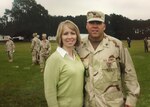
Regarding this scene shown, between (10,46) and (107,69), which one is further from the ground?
(107,69)

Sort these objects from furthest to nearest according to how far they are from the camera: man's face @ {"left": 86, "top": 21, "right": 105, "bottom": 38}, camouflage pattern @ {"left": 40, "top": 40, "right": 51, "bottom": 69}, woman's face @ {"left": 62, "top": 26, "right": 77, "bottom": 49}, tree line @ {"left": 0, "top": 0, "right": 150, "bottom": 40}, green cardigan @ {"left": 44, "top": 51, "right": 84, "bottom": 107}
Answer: tree line @ {"left": 0, "top": 0, "right": 150, "bottom": 40}, camouflage pattern @ {"left": 40, "top": 40, "right": 51, "bottom": 69}, man's face @ {"left": 86, "top": 21, "right": 105, "bottom": 38}, woman's face @ {"left": 62, "top": 26, "right": 77, "bottom": 49}, green cardigan @ {"left": 44, "top": 51, "right": 84, "bottom": 107}

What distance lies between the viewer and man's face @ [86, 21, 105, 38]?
242 inches

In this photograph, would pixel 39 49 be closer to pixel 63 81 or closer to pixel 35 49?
pixel 35 49

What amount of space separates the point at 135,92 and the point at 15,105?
24.3 ft

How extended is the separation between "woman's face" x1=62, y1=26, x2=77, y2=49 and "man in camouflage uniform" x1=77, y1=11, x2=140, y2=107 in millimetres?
259

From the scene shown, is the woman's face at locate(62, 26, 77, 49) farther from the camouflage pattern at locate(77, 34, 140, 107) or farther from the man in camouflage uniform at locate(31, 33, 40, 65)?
the man in camouflage uniform at locate(31, 33, 40, 65)

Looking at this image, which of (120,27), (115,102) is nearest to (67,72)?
(115,102)

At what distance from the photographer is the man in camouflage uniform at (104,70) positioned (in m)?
6.07

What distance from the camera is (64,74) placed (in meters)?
5.92

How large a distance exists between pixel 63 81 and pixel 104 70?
1.81 ft

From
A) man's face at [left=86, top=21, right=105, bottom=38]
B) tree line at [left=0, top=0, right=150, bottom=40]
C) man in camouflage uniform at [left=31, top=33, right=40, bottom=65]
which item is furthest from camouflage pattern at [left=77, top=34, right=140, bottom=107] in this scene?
tree line at [left=0, top=0, right=150, bottom=40]

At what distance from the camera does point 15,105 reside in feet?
43.2

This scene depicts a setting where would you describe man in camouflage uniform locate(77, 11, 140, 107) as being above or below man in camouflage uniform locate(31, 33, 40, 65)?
above

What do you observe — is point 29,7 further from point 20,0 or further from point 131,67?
point 131,67
